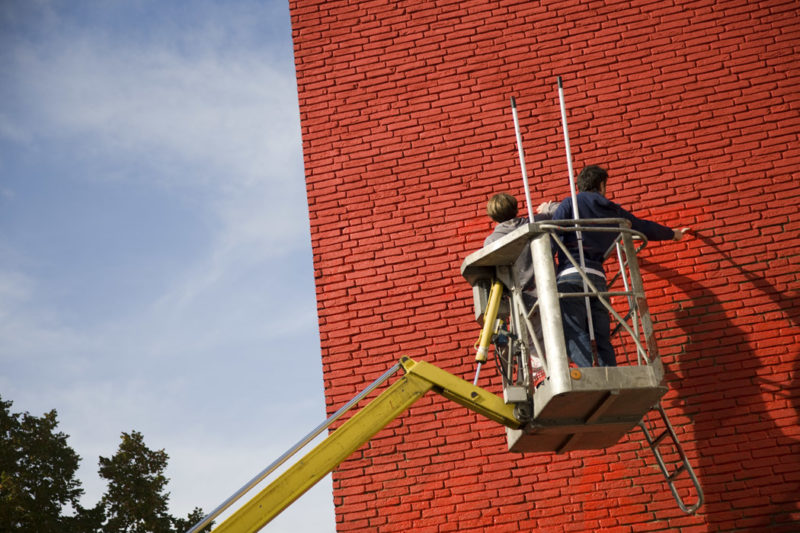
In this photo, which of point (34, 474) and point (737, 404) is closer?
point (737, 404)

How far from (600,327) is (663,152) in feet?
11.4

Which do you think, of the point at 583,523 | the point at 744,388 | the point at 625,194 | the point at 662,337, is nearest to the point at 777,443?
the point at 744,388

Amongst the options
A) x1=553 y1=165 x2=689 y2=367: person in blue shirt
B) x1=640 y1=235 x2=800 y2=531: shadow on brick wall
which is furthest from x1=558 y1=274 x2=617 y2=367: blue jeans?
x1=640 y1=235 x2=800 y2=531: shadow on brick wall

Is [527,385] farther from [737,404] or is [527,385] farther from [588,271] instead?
[737,404]

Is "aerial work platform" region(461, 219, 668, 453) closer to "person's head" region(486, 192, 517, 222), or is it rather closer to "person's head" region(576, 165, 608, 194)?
"person's head" region(576, 165, 608, 194)

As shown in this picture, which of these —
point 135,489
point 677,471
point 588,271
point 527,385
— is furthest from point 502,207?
point 135,489

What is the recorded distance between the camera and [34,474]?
22219 mm

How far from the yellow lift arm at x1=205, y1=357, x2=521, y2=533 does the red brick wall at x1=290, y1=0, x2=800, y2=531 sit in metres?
2.11

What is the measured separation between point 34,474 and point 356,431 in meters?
19.4

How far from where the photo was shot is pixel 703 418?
7836 millimetres

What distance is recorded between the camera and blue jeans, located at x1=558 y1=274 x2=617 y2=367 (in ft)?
18.9

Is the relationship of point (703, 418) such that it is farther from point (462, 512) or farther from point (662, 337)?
point (462, 512)

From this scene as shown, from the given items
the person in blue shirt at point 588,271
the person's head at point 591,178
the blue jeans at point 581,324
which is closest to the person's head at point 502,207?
the person in blue shirt at point 588,271

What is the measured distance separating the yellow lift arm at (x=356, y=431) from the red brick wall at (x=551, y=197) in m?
2.11
